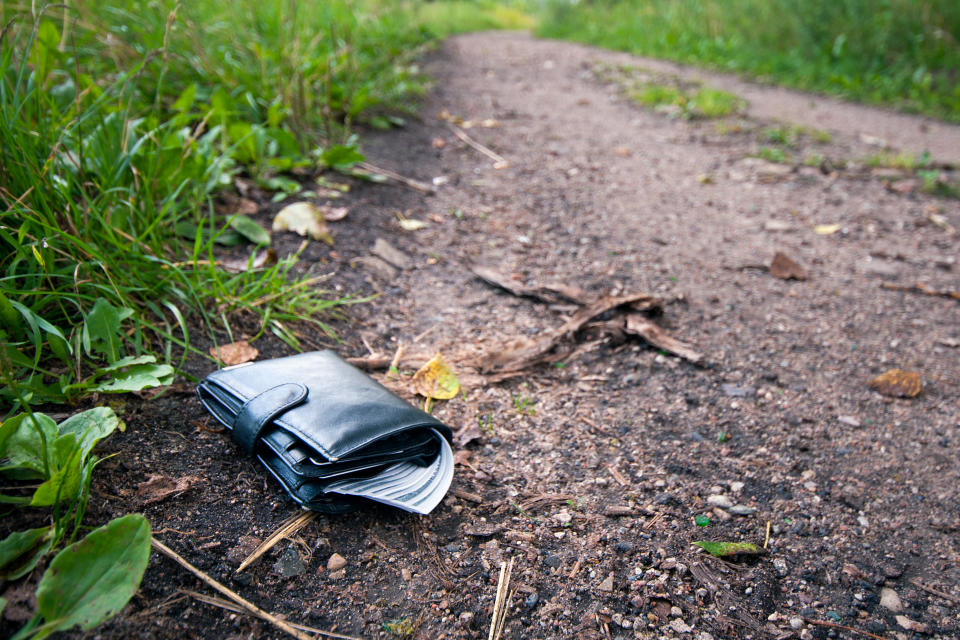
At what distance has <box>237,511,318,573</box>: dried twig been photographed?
1156mm

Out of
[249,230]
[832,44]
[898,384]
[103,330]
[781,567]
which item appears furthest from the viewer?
[832,44]

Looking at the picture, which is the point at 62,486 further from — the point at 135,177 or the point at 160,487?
the point at 135,177

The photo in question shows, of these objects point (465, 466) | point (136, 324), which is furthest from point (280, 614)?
point (136, 324)

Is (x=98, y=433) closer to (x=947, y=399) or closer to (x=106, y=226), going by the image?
(x=106, y=226)

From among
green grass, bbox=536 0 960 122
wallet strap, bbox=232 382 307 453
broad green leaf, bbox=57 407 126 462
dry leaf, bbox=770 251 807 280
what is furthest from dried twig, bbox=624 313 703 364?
green grass, bbox=536 0 960 122

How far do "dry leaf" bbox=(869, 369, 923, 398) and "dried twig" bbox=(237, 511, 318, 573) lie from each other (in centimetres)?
171

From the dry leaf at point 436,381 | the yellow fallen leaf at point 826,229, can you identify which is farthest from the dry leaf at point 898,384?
the dry leaf at point 436,381

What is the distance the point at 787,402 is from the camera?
5.90 feet

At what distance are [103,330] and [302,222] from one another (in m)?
0.99

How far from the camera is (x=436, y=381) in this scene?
5.74 feet

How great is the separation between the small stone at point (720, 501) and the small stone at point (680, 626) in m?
0.36

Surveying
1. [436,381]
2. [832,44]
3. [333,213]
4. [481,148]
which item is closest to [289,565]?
[436,381]

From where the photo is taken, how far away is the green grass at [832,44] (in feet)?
15.8

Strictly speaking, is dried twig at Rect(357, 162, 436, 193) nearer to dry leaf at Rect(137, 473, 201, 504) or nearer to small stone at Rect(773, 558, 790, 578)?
dry leaf at Rect(137, 473, 201, 504)
